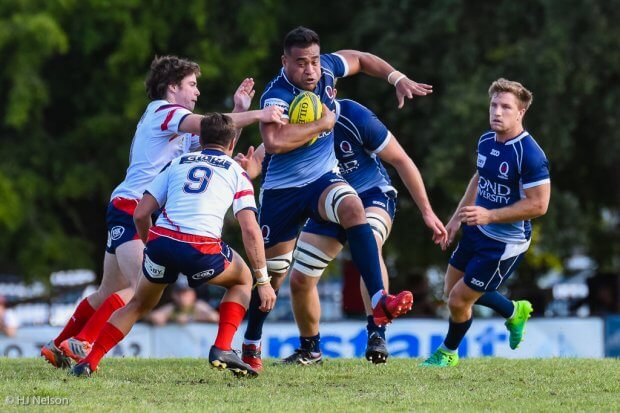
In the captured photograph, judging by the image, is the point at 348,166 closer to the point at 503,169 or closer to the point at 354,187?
the point at 354,187

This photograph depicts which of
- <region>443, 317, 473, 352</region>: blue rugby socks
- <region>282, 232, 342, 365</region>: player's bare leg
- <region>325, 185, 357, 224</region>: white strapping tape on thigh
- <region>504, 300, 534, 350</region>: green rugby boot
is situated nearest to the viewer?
<region>325, 185, 357, 224</region>: white strapping tape on thigh

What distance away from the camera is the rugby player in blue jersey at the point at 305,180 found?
847 centimetres

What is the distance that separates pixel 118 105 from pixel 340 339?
6306mm

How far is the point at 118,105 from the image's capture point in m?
19.6

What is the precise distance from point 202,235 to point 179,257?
0.22 metres

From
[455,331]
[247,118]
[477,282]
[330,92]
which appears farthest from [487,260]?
[247,118]

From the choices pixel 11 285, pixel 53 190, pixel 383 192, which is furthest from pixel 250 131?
pixel 11 285

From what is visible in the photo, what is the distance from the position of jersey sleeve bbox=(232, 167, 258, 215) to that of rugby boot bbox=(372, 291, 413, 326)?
112cm

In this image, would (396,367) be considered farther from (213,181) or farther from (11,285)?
(11,285)

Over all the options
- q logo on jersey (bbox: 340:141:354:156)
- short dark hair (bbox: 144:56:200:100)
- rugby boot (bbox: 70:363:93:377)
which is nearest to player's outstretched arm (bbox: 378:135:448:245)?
q logo on jersey (bbox: 340:141:354:156)

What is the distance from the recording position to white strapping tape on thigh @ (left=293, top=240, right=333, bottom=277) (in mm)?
9164

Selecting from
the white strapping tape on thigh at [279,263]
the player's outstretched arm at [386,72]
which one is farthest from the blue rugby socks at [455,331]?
the player's outstretched arm at [386,72]

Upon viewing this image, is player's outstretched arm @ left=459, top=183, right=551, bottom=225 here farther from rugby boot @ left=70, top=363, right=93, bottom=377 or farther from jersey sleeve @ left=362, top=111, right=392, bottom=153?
rugby boot @ left=70, top=363, right=93, bottom=377

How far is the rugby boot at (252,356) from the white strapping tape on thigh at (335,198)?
1202 millimetres
